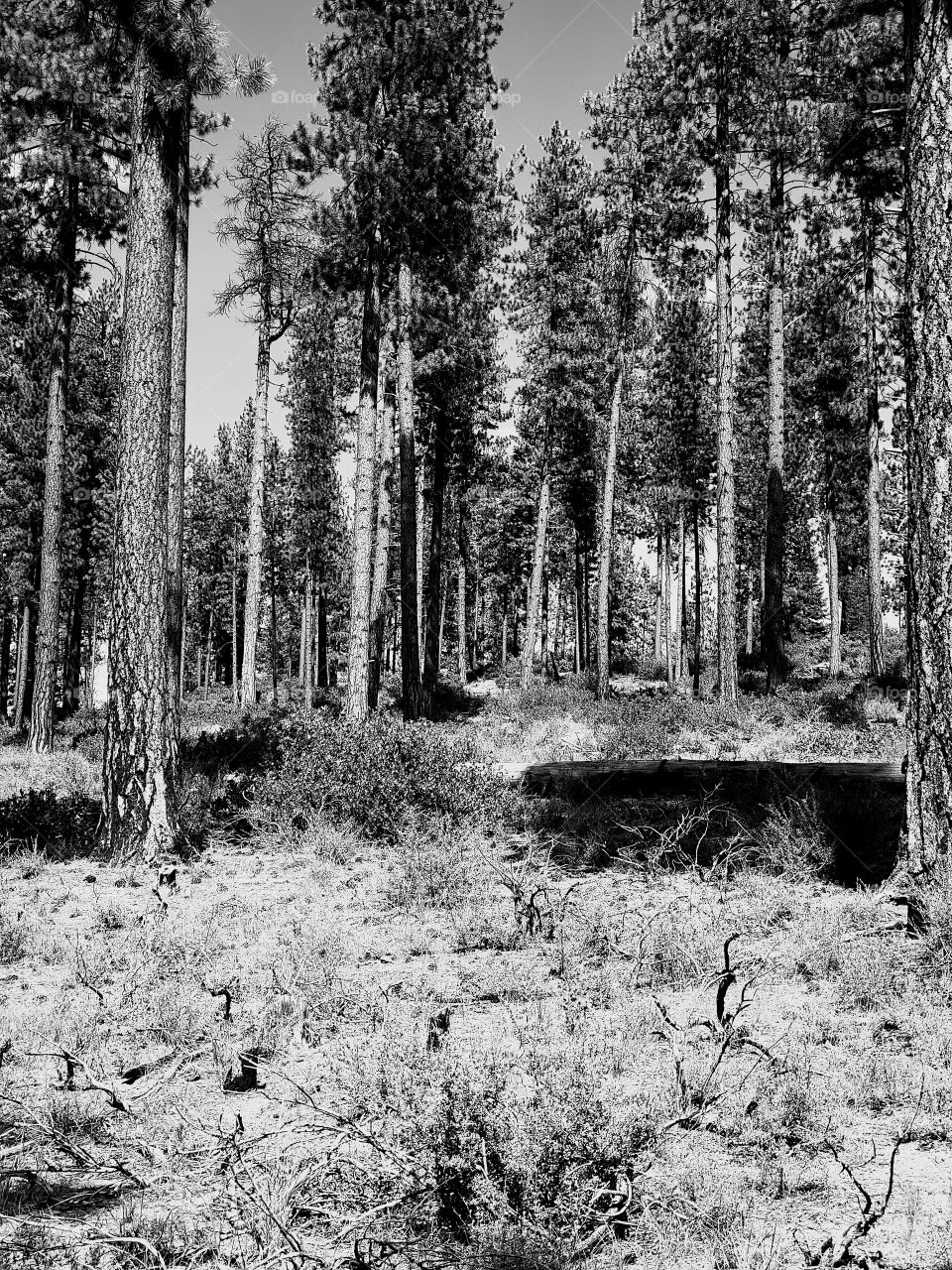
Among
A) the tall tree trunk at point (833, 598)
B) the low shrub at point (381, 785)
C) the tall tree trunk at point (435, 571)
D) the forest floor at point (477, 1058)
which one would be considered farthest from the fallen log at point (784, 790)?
the tall tree trunk at point (833, 598)

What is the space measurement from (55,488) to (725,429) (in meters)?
13.4

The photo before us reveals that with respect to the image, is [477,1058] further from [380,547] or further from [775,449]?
[380,547]

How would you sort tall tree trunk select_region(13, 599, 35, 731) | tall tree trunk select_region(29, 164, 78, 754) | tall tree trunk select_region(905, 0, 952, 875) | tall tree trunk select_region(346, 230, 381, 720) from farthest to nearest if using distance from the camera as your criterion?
tall tree trunk select_region(13, 599, 35, 731) < tall tree trunk select_region(29, 164, 78, 754) < tall tree trunk select_region(346, 230, 381, 720) < tall tree trunk select_region(905, 0, 952, 875)

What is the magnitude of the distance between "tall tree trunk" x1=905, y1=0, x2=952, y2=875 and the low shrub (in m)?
4.59

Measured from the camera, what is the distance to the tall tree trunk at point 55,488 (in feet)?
51.9

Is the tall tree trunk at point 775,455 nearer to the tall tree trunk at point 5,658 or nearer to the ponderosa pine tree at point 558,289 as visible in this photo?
the ponderosa pine tree at point 558,289

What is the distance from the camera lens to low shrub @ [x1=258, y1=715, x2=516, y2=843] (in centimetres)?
909

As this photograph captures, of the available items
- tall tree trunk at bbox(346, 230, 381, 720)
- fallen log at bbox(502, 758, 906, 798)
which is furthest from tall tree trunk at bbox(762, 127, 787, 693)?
tall tree trunk at bbox(346, 230, 381, 720)

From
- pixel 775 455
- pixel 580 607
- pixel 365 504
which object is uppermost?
pixel 775 455

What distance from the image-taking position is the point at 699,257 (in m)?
19.4

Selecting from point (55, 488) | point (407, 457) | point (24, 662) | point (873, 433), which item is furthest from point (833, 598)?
point (24, 662)

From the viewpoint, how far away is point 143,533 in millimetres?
8188

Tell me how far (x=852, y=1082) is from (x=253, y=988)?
10.4 ft

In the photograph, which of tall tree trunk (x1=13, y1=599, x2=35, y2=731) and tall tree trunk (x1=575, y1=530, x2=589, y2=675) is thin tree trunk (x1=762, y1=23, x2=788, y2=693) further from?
tall tree trunk (x1=13, y1=599, x2=35, y2=731)
